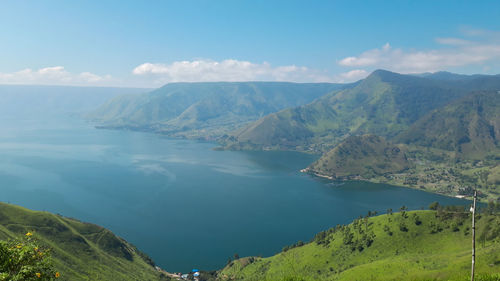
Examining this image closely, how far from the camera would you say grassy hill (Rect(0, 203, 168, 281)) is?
82.9 meters

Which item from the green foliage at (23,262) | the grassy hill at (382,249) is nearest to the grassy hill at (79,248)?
the grassy hill at (382,249)

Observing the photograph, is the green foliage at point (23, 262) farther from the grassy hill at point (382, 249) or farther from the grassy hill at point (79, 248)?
the grassy hill at point (79, 248)

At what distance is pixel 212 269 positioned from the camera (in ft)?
374

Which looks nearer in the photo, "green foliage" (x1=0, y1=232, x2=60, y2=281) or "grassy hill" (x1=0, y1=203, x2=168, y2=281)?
"green foliage" (x1=0, y1=232, x2=60, y2=281)

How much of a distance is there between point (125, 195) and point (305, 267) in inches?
5266

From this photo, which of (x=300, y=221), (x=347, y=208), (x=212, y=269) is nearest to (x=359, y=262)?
(x=212, y=269)

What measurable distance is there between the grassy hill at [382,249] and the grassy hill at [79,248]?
97.0 ft

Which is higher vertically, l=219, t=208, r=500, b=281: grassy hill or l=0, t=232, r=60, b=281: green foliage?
l=0, t=232, r=60, b=281: green foliage

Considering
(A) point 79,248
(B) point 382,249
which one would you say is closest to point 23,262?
(A) point 79,248

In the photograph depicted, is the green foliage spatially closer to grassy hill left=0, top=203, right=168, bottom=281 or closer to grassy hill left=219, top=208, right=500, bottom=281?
grassy hill left=219, top=208, right=500, bottom=281

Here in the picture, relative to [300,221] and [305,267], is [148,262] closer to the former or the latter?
[305,267]

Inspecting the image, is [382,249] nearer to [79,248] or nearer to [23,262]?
[79,248]

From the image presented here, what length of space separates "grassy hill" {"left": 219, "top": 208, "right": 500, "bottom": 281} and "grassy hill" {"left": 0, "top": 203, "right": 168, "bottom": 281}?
2957 centimetres

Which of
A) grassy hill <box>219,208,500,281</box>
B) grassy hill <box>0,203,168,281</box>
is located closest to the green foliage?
grassy hill <box>219,208,500,281</box>
